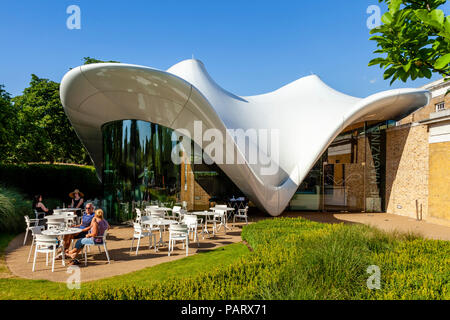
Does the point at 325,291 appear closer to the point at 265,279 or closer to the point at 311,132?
the point at 265,279

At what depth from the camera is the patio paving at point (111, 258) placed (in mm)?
5488

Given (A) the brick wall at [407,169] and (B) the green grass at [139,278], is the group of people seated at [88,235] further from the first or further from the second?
(A) the brick wall at [407,169]

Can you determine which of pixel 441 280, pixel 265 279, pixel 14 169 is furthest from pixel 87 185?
pixel 441 280

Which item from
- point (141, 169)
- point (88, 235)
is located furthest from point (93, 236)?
point (141, 169)

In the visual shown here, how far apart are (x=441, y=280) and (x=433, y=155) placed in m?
11.1

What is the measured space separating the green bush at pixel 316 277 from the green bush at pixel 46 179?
1246 cm

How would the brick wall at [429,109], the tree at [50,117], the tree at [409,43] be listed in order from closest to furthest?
the tree at [409,43] → the tree at [50,117] → the brick wall at [429,109]

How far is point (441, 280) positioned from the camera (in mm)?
3266

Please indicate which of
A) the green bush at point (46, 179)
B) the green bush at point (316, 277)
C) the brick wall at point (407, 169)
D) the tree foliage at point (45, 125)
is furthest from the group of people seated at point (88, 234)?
the tree foliage at point (45, 125)

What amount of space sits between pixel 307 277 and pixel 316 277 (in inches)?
4.5

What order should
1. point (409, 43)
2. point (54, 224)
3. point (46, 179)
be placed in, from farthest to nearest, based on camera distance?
1. point (46, 179)
2. point (54, 224)
3. point (409, 43)

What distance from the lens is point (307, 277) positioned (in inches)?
133

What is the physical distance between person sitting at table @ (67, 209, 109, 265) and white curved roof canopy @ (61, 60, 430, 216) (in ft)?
14.3

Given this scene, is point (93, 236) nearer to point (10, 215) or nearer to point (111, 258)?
point (111, 258)
